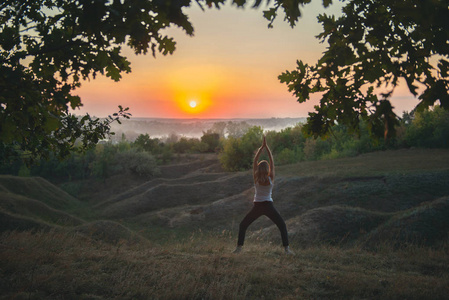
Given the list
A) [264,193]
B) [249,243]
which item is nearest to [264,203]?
[264,193]

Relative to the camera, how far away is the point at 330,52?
4738mm

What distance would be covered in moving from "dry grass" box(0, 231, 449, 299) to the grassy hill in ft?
0.08

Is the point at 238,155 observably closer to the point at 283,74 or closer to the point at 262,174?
the point at 262,174

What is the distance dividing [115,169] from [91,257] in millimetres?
39575

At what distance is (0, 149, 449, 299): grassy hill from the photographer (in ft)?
19.6

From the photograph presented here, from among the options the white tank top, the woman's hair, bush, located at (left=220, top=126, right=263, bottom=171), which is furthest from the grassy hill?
bush, located at (left=220, top=126, right=263, bottom=171)

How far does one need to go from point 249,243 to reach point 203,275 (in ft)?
19.2

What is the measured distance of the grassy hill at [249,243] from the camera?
5.96m

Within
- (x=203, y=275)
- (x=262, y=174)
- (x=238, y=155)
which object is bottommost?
(x=203, y=275)

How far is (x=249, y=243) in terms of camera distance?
480 inches

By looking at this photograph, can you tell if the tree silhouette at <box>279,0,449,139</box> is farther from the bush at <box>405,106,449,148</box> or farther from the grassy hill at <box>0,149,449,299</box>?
the bush at <box>405,106,449,148</box>

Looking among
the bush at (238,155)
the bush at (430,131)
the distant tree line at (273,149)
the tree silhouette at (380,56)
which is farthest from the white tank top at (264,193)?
the bush at (238,155)

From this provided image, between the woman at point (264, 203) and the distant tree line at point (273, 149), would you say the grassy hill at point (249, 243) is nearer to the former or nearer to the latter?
the woman at point (264, 203)

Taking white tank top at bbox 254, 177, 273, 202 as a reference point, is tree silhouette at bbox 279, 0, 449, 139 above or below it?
above
